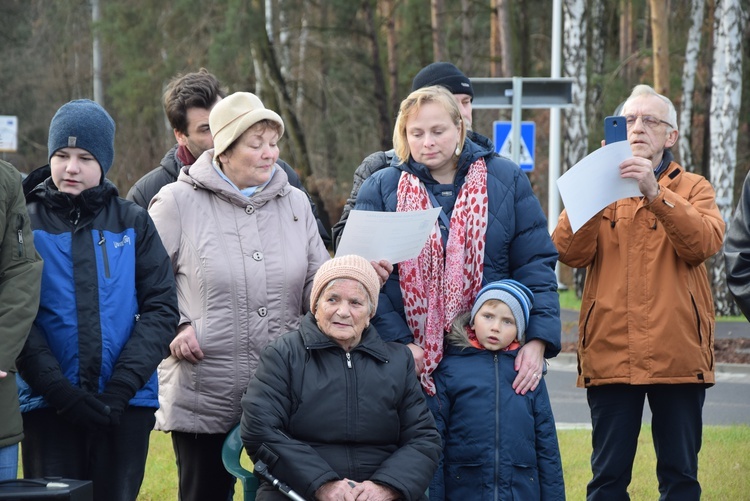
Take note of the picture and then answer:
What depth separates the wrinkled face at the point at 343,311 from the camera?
4.45 m

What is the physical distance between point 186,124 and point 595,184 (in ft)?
7.05

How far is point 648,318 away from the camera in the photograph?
16.7 feet

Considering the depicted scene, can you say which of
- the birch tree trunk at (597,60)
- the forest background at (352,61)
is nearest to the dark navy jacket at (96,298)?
the forest background at (352,61)

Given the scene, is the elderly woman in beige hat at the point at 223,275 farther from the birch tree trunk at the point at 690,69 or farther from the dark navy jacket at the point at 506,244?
the birch tree trunk at the point at 690,69

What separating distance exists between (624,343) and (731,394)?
6317 mm

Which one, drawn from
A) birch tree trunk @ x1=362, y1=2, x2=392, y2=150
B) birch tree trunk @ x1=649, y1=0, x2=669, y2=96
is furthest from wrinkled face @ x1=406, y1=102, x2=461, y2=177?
birch tree trunk @ x1=362, y1=2, x2=392, y2=150

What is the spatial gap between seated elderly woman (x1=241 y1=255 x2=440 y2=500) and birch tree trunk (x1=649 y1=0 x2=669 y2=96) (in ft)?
43.8

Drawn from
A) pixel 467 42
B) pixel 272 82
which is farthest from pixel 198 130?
pixel 467 42

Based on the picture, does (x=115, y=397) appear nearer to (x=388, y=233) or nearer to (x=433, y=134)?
(x=388, y=233)

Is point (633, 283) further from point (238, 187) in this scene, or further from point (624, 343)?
point (238, 187)

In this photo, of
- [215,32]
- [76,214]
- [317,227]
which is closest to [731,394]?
[317,227]

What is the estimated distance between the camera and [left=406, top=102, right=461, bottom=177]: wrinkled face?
15.3 ft

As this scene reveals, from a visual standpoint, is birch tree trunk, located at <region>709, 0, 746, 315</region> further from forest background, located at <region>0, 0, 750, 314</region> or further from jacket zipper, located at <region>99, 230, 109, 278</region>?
jacket zipper, located at <region>99, 230, 109, 278</region>

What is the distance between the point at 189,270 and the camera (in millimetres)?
4730
